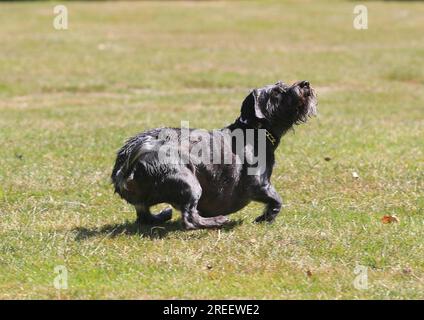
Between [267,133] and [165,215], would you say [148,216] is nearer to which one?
[165,215]

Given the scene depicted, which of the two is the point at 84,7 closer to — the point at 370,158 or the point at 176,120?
the point at 176,120

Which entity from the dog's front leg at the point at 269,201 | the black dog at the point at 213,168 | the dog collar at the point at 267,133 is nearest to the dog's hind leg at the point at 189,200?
the black dog at the point at 213,168

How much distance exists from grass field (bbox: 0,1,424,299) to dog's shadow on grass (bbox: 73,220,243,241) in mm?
20

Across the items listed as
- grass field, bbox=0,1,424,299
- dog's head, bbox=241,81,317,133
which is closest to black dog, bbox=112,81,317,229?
dog's head, bbox=241,81,317,133

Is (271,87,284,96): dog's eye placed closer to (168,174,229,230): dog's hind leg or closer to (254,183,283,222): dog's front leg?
(254,183,283,222): dog's front leg

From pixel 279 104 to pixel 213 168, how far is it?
35.3 inches

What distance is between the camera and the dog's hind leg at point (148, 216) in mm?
7492

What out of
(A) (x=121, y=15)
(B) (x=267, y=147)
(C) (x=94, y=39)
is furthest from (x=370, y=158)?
(A) (x=121, y=15)

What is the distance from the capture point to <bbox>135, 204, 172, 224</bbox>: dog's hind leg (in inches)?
295

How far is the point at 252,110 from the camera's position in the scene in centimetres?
779

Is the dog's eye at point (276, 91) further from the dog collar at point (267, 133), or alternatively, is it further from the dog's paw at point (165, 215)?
the dog's paw at point (165, 215)

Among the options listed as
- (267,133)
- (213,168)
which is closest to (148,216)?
(213,168)

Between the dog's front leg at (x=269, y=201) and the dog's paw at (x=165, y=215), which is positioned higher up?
the dog's front leg at (x=269, y=201)

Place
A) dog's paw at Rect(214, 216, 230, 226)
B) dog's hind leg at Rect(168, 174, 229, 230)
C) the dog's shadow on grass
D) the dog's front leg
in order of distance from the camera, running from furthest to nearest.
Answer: the dog's front leg < dog's paw at Rect(214, 216, 230, 226) < the dog's shadow on grass < dog's hind leg at Rect(168, 174, 229, 230)
